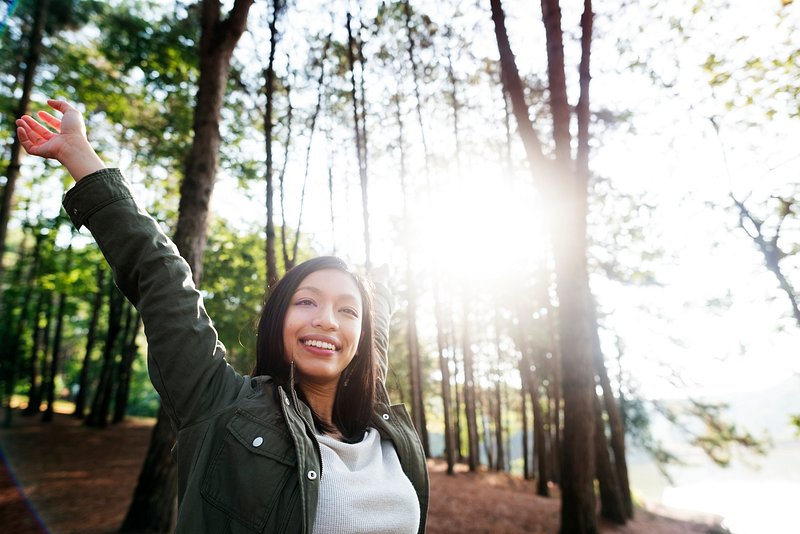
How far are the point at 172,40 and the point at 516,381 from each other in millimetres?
18908

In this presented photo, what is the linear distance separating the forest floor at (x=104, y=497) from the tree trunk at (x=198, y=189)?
163 cm

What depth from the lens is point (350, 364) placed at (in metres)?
2.03

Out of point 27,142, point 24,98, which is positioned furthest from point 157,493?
point 24,98

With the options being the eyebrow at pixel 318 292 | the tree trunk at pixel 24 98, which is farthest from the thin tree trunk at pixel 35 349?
the eyebrow at pixel 318 292

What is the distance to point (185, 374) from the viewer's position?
1371 mm

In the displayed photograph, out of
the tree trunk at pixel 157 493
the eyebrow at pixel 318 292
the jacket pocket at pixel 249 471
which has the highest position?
the eyebrow at pixel 318 292

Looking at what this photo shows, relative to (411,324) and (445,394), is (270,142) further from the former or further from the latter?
(445,394)

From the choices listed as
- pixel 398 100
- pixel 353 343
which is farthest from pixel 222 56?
pixel 398 100

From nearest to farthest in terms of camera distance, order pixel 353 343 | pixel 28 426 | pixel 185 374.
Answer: pixel 185 374
pixel 353 343
pixel 28 426

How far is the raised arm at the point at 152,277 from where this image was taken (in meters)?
1.37

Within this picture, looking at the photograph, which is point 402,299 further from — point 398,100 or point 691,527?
point 691,527

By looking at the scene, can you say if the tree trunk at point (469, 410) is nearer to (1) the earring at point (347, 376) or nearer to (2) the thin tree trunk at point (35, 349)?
(1) the earring at point (347, 376)

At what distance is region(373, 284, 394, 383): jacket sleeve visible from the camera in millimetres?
2554

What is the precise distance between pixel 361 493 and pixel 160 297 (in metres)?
0.94
